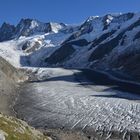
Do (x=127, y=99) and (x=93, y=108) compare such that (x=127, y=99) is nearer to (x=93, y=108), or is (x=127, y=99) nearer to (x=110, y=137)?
(x=93, y=108)

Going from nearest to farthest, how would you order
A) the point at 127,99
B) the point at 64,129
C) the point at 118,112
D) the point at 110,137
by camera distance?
1. the point at 110,137
2. the point at 64,129
3. the point at 118,112
4. the point at 127,99

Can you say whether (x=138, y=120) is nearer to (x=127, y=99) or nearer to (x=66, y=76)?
(x=127, y=99)

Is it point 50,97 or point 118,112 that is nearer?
point 118,112

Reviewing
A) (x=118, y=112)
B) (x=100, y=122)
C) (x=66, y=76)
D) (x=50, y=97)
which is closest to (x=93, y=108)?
(x=118, y=112)

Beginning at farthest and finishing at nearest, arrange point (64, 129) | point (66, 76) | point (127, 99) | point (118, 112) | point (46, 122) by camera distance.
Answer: point (66, 76) → point (127, 99) → point (118, 112) → point (46, 122) → point (64, 129)

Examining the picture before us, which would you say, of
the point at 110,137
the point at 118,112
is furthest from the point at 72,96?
the point at 110,137

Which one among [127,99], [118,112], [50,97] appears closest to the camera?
[118,112]

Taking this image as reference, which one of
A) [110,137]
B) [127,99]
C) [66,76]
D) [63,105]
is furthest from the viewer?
[66,76]

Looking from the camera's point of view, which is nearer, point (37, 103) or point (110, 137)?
point (110, 137)

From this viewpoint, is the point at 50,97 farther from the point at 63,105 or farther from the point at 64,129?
the point at 64,129
